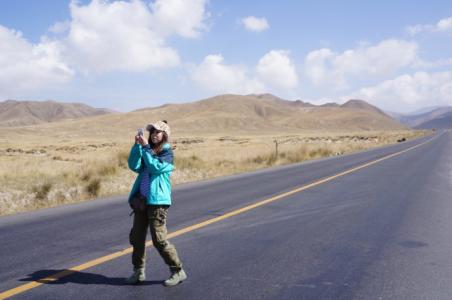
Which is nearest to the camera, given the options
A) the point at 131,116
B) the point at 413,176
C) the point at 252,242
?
the point at 252,242

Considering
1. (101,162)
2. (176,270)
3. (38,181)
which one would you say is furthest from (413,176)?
(176,270)

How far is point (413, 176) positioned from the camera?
639 inches

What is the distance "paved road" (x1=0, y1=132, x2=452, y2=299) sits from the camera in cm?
490

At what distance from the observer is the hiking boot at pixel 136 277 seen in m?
5.02

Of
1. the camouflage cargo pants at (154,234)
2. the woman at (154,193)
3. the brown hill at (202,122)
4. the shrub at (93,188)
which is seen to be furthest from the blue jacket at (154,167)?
the brown hill at (202,122)

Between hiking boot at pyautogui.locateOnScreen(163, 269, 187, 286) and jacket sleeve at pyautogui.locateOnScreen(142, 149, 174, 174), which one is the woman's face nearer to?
jacket sleeve at pyautogui.locateOnScreen(142, 149, 174, 174)

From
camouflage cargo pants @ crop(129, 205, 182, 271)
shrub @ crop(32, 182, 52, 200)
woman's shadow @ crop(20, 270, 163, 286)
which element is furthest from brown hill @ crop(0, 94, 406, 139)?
camouflage cargo pants @ crop(129, 205, 182, 271)

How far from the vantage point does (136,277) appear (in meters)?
5.04

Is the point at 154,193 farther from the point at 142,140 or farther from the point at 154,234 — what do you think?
the point at 142,140

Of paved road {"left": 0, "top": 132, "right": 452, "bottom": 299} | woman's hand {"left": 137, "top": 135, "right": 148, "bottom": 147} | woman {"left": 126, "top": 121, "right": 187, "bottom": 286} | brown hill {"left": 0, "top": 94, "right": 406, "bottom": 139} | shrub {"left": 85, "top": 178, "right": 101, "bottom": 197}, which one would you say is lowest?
paved road {"left": 0, "top": 132, "right": 452, "bottom": 299}

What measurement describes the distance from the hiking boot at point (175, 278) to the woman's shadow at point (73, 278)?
193 millimetres

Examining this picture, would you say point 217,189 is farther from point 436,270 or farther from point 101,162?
point 436,270

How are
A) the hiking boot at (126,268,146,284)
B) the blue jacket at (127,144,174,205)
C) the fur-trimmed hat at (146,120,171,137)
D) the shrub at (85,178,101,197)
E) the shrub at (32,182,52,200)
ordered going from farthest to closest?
the shrub at (85,178,101,197) < the shrub at (32,182,52,200) < the hiking boot at (126,268,146,284) < the fur-trimmed hat at (146,120,171,137) < the blue jacket at (127,144,174,205)

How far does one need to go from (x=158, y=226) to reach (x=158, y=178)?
50 centimetres
